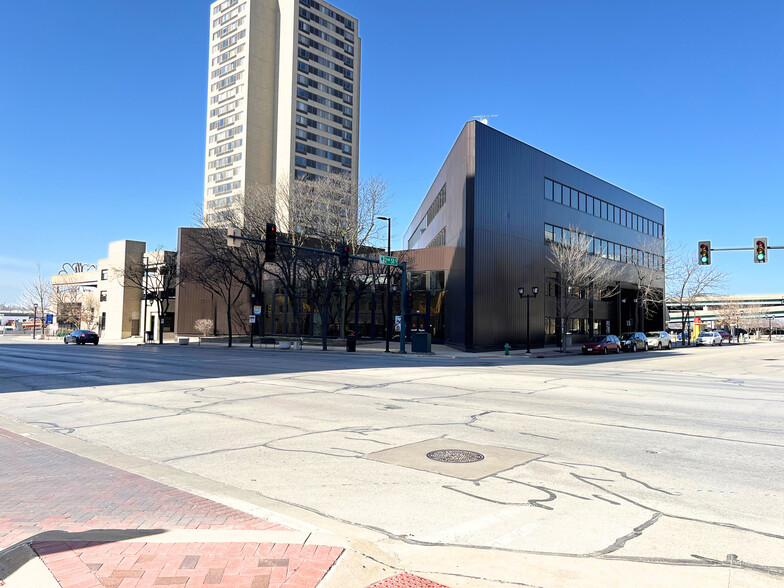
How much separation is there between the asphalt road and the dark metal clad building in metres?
23.0

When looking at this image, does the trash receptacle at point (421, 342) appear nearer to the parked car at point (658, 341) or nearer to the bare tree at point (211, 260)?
the bare tree at point (211, 260)

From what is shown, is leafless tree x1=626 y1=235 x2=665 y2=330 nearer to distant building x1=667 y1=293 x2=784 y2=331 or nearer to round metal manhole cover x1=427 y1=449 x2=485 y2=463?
distant building x1=667 y1=293 x2=784 y2=331

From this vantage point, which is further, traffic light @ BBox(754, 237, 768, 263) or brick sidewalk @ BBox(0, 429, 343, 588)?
traffic light @ BBox(754, 237, 768, 263)

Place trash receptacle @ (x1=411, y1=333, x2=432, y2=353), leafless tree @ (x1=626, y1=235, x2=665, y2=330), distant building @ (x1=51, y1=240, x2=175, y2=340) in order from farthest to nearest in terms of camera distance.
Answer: distant building @ (x1=51, y1=240, x2=175, y2=340), leafless tree @ (x1=626, y1=235, x2=665, y2=330), trash receptacle @ (x1=411, y1=333, x2=432, y2=353)

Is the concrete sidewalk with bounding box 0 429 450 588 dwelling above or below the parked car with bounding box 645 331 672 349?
below

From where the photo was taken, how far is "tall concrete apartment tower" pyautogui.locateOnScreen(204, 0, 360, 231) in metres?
93.4

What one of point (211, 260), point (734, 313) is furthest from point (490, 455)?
point (734, 313)

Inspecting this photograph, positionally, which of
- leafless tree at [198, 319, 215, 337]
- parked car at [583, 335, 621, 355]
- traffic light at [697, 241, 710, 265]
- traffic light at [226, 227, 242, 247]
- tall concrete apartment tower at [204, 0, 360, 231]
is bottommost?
parked car at [583, 335, 621, 355]

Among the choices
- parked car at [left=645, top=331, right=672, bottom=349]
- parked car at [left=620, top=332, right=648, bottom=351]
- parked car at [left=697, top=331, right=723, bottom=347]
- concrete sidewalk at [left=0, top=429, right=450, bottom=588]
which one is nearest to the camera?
concrete sidewalk at [left=0, top=429, right=450, bottom=588]

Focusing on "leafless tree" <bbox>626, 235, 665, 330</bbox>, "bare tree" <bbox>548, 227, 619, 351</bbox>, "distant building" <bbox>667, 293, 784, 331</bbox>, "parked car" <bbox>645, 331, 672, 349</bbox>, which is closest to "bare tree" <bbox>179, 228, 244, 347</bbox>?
"bare tree" <bbox>548, 227, 619, 351</bbox>

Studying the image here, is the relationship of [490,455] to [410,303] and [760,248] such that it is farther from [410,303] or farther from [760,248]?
[410,303]

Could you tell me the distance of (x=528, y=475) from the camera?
6.80 m

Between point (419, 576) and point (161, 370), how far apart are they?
64.4 feet

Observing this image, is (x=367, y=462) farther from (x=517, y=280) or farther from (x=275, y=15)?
(x=275, y=15)
